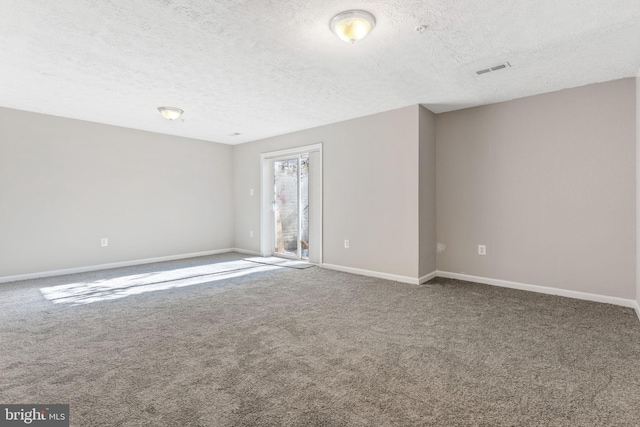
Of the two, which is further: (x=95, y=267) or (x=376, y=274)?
(x=95, y=267)

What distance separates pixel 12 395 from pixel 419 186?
13.3ft

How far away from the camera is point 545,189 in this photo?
3.69m

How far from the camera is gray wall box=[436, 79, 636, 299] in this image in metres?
3.26

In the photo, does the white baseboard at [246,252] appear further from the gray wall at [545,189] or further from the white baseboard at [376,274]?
the gray wall at [545,189]

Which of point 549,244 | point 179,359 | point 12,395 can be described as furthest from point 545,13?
point 12,395

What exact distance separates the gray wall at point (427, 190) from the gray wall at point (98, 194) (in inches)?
172

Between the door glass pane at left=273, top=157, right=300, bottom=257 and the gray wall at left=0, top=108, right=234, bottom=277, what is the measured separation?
133cm

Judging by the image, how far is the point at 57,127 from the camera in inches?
182

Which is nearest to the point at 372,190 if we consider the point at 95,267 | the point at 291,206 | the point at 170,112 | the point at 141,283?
the point at 291,206

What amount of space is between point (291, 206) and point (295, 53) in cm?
363

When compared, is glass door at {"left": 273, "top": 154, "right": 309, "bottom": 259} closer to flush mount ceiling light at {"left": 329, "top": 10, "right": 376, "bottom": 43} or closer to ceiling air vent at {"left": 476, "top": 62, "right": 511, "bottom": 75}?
ceiling air vent at {"left": 476, "top": 62, "right": 511, "bottom": 75}

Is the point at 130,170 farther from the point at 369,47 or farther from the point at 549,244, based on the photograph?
the point at 549,244

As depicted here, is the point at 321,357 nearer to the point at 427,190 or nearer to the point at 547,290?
the point at 427,190

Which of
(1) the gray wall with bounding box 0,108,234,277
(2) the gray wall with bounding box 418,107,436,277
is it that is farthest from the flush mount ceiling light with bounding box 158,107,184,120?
(2) the gray wall with bounding box 418,107,436,277
